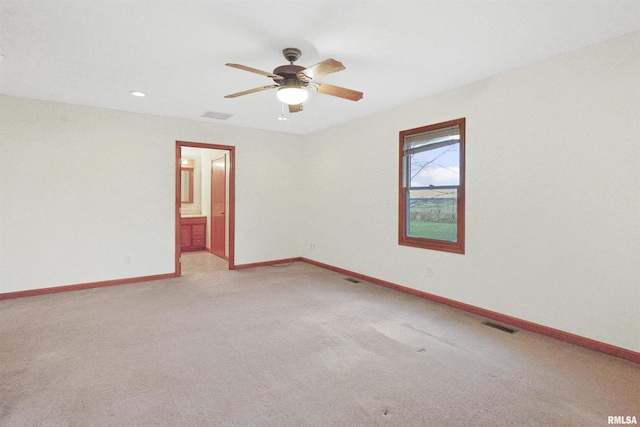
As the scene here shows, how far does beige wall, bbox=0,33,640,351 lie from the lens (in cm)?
263

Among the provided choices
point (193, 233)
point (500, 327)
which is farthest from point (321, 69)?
point (193, 233)

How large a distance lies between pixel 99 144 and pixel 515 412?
212 inches

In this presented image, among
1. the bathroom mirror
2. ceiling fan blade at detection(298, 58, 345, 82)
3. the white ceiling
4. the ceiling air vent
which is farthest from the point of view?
the bathroom mirror

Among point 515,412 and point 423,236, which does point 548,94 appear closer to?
point 423,236

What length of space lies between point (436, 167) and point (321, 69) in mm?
2181

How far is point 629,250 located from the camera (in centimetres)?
252

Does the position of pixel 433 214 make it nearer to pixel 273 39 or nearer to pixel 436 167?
pixel 436 167

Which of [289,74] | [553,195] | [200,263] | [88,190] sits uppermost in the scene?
[289,74]

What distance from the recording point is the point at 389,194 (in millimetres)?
4582

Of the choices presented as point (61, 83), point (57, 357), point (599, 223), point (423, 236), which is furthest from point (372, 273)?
point (61, 83)

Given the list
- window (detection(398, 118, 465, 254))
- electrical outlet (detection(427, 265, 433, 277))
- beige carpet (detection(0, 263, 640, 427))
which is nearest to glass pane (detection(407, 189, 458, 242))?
window (detection(398, 118, 465, 254))

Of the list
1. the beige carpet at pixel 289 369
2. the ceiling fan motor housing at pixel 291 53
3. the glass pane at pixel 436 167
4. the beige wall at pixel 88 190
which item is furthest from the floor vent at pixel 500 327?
the beige wall at pixel 88 190

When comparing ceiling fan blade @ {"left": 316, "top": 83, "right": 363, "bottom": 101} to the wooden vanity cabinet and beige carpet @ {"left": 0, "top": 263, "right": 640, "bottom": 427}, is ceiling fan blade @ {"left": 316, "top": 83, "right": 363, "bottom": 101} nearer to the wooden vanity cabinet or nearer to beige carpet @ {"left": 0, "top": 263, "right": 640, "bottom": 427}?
beige carpet @ {"left": 0, "top": 263, "right": 640, "bottom": 427}

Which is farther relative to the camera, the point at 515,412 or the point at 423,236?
the point at 423,236
